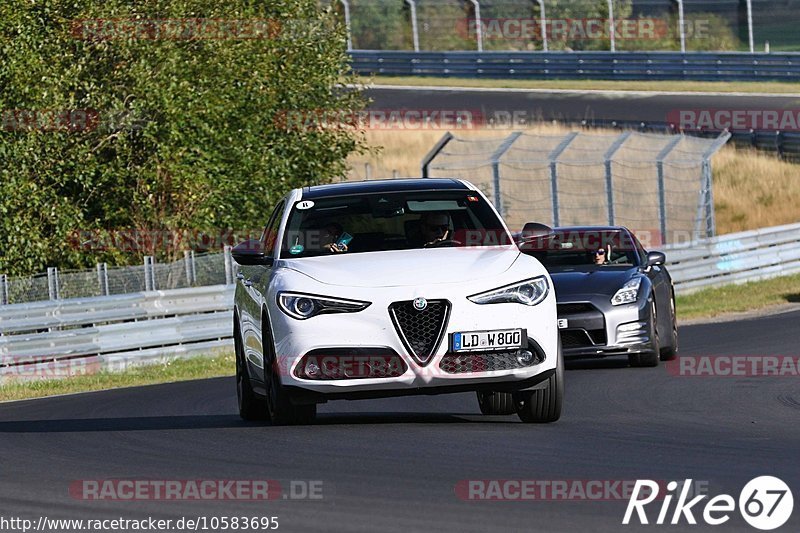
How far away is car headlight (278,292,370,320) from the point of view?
33.4 feet

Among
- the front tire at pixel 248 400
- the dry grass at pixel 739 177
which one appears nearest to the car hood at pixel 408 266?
the front tire at pixel 248 400

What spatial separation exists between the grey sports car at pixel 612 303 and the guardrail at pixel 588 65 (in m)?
30.0

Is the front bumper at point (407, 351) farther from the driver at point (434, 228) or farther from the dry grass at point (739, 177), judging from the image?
the dry grass at point (739, 177)

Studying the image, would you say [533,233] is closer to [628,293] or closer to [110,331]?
[628,293]

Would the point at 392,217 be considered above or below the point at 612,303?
above

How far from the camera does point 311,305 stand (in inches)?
406

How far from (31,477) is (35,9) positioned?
16928mm

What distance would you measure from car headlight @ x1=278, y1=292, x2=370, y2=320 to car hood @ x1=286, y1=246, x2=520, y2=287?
13cm

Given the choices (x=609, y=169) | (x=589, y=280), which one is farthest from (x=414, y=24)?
(x=589, y=280)

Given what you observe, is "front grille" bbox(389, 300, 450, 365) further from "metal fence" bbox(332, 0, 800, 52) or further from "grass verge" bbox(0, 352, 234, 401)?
"metal fence" bbox(332, 0, 800, 52)

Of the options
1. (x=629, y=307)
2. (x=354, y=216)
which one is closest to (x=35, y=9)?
(x=629, y=307)

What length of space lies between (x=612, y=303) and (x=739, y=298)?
1247cm

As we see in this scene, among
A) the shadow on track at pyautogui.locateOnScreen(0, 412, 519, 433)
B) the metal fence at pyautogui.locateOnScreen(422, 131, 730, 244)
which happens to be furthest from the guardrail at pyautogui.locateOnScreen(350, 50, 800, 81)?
the shadow on track at pyautogui.locateOnScreen(0, 412, 519, 433)

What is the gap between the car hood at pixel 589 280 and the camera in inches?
639
